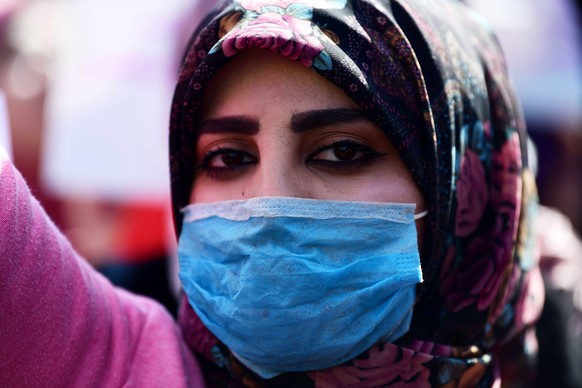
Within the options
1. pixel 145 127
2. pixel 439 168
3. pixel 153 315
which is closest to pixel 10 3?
pixel 145 127

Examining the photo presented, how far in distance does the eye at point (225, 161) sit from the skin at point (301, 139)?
1 centimetres

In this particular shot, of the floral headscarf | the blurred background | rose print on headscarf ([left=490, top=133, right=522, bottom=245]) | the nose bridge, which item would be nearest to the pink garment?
the floral headscarf

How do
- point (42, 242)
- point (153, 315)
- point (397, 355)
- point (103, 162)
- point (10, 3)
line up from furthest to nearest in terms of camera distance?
point (10, 3) < point (103, 162) < point (153, 315) < point (397, 355) < point (42, 242)

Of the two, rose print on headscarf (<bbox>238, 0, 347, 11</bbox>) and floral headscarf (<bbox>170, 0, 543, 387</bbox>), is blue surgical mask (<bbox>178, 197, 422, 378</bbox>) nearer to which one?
floral headscarf (<bbox>170, 0, 543, 387</bbox>)

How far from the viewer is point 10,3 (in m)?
4.11

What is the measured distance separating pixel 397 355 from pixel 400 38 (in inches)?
28.6

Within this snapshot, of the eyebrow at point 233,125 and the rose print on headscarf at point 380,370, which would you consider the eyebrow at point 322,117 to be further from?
the rose print on headscarf at point 380,370

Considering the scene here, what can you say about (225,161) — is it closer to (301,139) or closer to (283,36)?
(301,139)

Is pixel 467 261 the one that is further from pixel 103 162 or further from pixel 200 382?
pixel 103 162

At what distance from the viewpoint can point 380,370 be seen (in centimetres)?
154

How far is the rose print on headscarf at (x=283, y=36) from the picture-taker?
1.50 meters

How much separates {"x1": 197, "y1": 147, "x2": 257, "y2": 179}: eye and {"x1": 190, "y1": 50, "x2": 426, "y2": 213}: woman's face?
0.04 feet

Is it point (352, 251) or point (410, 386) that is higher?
point (352, 251)

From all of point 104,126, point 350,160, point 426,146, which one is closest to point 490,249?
point 426,146
